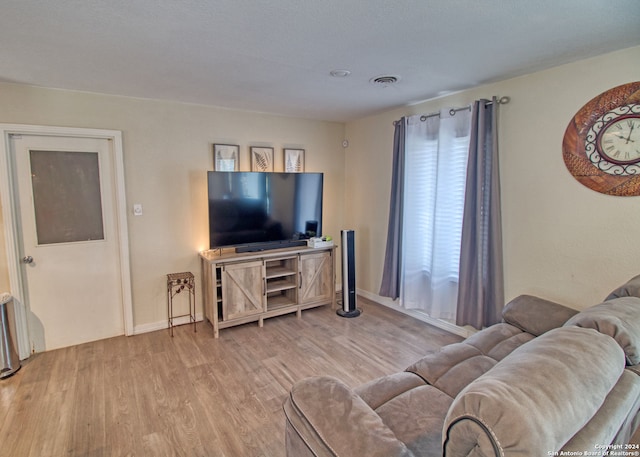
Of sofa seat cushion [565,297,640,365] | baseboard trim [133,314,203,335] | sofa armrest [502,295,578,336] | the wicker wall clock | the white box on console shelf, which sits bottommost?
baseboard trim [133,314,203,335]

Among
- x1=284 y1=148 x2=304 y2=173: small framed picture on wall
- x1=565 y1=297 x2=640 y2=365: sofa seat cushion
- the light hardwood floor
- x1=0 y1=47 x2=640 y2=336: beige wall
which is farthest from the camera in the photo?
x1=284 y1=148 x2=304 y2=173: small framed picture on wall

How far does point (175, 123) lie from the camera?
3607mm

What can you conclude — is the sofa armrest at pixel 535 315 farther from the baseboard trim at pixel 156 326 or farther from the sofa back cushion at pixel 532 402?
the baseboard trim at pixel 156 326

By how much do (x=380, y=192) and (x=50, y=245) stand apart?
3571 mm

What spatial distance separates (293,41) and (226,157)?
2072 millimetres

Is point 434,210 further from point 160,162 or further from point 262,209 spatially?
point 160,162

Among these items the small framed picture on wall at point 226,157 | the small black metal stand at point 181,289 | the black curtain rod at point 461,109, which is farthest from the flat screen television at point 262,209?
the black curtain rod at point 461,109

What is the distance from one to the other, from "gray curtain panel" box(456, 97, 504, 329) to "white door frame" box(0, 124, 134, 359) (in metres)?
3.36

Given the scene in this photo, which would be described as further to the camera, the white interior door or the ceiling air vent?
the white interior door

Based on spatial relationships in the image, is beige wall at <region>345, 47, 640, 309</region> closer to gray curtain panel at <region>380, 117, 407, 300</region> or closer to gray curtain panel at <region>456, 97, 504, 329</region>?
gray curtain panel at <region>456, 97, 504, 329</region>

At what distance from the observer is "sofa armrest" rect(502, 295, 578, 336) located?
2.26 metres

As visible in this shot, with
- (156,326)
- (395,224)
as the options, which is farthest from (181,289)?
(395,224)

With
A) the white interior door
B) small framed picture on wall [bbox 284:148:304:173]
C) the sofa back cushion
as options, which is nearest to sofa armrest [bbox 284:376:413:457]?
the sofa back cushion

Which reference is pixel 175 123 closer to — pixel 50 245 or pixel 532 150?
pixel 50 245
